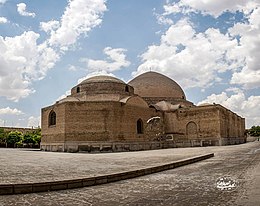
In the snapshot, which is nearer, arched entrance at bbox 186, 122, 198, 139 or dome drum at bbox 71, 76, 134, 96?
dome drum at bbox 71, 76, 134, 96

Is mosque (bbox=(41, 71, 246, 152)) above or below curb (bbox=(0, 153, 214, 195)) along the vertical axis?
above

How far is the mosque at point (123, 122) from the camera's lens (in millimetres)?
27422

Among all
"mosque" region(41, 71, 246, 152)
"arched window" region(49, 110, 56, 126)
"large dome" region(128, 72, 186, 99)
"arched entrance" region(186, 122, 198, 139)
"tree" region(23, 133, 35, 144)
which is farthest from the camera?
"large dome" region(128, 72, 186, 99)

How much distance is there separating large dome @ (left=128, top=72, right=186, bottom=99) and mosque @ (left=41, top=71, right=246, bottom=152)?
218mm

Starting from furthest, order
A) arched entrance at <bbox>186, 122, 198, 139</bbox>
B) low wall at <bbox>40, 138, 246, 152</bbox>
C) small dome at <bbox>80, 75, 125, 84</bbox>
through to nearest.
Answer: arched entrance at <bbox>186, 122, 198, 139</bbox> < small dome at <bbox>80, 75, 125, 84</bbox> < low wall at <bbox>40, 138, 246, 152</bbox>

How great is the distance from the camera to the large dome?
142 feet

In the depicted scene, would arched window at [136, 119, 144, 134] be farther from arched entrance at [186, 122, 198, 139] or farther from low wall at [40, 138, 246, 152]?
arched entrance at [186, 122, 198, 139]

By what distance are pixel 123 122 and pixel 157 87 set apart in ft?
53.3

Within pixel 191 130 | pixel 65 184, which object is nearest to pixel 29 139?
pixel 191 130

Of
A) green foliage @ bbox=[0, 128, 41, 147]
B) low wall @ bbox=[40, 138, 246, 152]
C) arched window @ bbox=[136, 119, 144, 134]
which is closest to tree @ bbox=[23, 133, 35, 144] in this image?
green foliage @ bbox=[0, 128, 41, 147]

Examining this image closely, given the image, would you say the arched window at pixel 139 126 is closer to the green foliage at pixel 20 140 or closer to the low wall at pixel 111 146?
the low wall at pixel 111 146

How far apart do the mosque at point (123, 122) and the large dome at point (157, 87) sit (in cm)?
22

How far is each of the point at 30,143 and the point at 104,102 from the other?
20.7 meters

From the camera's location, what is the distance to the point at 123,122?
94.3 ft
